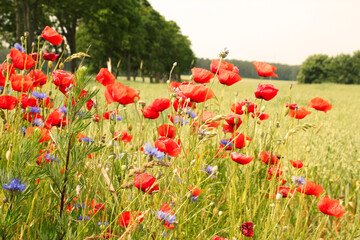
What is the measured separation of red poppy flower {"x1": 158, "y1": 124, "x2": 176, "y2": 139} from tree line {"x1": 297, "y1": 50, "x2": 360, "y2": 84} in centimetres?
6201

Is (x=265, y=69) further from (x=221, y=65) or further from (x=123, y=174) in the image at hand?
(x=123, y=174)

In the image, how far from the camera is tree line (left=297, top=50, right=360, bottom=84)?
189ft

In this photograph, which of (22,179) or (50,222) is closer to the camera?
(22,179)

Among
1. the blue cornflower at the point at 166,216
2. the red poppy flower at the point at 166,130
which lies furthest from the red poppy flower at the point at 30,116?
the blue cornflower at the point at 166,216

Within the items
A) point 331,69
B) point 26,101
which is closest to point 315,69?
point 331,69

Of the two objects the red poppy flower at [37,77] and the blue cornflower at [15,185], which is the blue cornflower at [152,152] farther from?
the red poppy flower at [37,77]

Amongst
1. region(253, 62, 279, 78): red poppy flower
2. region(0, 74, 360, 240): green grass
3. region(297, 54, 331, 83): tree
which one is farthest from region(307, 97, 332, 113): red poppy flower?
region(297, 54, 331, 83): tree

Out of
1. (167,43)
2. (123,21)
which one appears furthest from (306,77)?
(123,21)

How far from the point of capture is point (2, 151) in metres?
1.38

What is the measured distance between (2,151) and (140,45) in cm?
2825

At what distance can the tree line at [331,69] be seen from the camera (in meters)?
57.5

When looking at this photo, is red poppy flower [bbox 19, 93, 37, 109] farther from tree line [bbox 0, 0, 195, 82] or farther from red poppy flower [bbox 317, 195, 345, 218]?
tree line [bbox 0, 0, 195, 82]

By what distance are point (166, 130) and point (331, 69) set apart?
64.0m

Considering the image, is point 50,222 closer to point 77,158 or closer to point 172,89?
point 77,158
